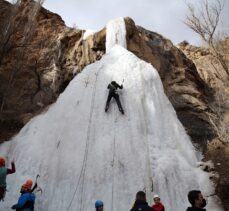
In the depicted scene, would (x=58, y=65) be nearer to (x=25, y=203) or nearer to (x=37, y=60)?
(x=37, y=60)

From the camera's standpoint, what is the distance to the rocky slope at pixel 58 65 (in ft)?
45.4

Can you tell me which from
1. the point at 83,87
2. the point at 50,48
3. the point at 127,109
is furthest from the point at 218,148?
the point at 50,48

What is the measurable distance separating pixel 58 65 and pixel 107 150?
777 cm

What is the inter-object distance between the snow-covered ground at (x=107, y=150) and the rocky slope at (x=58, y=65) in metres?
2.39

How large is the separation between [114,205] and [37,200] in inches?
89.2

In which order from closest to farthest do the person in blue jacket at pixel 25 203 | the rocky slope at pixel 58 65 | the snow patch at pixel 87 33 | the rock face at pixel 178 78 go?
the person in blue jacket at pixel 25 203, the rocky slope at pixel 58 65, the rock face at pixel 178 78, the snow patch at pixel 87 33

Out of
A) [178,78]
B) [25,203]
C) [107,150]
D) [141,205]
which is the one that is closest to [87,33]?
[178,78]

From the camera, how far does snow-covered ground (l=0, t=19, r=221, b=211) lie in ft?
29.9

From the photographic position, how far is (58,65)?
16.3 meters

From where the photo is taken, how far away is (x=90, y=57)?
16.4 metres

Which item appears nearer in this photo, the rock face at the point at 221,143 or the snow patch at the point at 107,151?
the snow patch at the point at 107,151

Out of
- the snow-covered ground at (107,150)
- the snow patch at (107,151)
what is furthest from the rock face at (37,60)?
the snow patch at (107,151)

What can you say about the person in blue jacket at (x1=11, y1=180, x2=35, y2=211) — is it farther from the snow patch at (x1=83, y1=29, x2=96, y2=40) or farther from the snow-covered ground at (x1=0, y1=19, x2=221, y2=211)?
the snow patch at (x1=83, y1=29, x2=96, y2=40)

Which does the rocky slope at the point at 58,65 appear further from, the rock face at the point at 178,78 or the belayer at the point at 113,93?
the belayer at the point at 113,93
